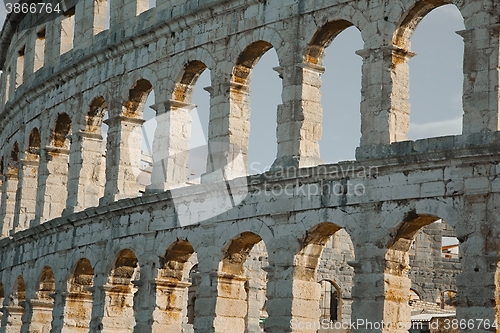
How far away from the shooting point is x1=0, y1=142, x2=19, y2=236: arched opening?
91.4ft

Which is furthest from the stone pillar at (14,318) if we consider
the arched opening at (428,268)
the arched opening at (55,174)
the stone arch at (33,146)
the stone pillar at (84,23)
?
the arched opening at (428,268)

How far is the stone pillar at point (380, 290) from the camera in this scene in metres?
16.7

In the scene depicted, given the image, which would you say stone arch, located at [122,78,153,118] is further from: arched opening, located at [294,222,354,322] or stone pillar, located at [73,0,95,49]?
arched opening, located at [294,222,354,322]

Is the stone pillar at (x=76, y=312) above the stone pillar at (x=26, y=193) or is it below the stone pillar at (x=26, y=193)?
below

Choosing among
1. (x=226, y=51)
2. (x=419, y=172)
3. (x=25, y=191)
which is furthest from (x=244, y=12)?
(x=25, y=191)

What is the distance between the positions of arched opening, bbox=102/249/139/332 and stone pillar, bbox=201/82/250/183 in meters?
2.83

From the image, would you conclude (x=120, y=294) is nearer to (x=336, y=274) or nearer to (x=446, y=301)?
(x=336, y=274)

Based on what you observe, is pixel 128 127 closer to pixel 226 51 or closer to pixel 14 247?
pixel 226 51

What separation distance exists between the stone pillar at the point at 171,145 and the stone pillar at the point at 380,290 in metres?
4.86

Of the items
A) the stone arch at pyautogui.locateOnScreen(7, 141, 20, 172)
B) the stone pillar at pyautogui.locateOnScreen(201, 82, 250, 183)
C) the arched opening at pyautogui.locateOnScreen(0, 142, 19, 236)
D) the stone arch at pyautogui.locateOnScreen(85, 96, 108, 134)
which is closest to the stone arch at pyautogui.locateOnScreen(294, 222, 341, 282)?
the stone pillar at pyautogui.locateOnScreen(201, 82, 250, 183)

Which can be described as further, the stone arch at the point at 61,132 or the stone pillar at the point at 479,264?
the stone arch at the point at 61,132

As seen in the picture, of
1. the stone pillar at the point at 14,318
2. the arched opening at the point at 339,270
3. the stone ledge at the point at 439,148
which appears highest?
the stone ledge at the point at 439,148

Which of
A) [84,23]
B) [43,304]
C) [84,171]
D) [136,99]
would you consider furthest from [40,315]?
[84,23]

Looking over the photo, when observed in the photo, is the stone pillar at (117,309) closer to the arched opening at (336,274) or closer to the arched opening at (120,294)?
the arched opening at (120,294)
